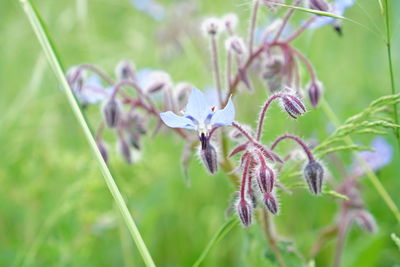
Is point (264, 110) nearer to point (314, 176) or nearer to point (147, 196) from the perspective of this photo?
point (314, 176)

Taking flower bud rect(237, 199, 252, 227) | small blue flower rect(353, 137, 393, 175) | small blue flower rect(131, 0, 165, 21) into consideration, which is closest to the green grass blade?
flower bud rect(237, 199, 252, 227)

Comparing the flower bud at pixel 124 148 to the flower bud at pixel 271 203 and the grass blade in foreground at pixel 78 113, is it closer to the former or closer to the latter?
the grass blade in foreground at pixel 78 113

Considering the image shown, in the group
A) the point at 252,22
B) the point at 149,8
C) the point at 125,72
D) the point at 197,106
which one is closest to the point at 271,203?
the point at 197,106

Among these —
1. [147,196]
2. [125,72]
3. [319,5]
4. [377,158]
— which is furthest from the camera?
[147,196]

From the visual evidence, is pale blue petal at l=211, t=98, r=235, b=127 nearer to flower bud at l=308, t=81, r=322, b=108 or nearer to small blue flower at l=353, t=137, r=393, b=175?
flower bud at l=308, t=81, r=322, b=108

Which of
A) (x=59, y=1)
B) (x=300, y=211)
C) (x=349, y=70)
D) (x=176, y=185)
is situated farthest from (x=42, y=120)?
(x=59, y=1)
